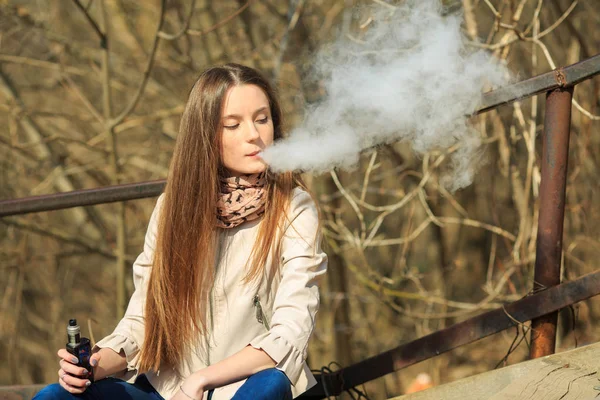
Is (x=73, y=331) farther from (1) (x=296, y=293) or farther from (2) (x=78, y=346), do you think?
(1) (x=296, y=293)

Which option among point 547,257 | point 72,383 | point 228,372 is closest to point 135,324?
point 72,383

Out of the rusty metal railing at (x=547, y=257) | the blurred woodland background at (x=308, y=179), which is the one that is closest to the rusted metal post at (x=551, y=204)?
the rusty metal railing at (x=547, y=257)

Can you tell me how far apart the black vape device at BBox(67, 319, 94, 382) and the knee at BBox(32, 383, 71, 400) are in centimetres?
6

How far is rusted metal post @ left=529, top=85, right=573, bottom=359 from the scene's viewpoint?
2.03 m

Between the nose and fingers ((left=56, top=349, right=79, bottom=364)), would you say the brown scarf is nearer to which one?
the nose

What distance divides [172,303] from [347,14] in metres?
3.16

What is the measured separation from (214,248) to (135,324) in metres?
0.29

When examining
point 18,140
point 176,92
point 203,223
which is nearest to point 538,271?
point 203,223

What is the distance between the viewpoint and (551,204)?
2076 mm

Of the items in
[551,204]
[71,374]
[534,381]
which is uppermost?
[551,204]

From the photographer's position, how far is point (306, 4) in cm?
530

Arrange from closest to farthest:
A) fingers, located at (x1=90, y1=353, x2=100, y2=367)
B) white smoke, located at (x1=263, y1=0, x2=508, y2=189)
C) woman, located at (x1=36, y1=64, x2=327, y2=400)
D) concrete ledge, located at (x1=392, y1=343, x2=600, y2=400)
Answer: concrete ledge, located at (x1=392, y1=343, x2=600, y2=400), fingers, located at (x1=90, y1=353, x2=100, y2=367), woman, located at (x1=36, y1=64, x2=327, y2=400), white smoke, located at (x1=263, y1=0, x2=508, y2=189)

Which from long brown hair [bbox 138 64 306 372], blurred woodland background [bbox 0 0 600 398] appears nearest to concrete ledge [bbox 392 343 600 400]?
long brown hair [bbox 138 64 306 372]

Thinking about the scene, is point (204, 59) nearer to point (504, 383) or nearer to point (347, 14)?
point (347, 14)
